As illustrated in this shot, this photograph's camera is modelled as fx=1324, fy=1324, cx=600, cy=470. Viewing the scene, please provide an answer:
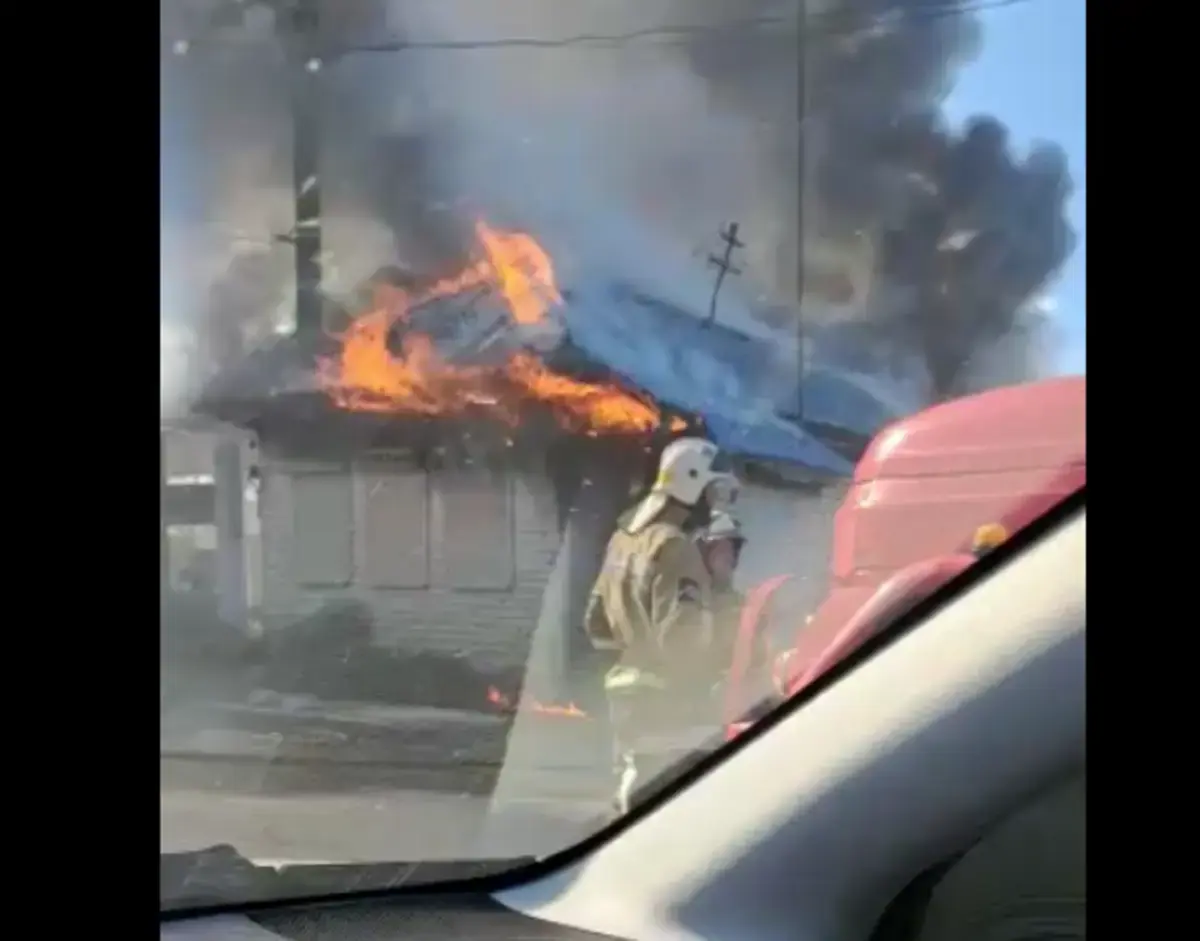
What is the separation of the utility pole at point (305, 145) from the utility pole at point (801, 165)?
527 millimetres

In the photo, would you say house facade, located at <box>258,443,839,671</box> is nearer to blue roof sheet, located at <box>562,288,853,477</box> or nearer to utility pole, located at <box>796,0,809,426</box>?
blue roof sheet, located at <box>562,288,853,477</box>

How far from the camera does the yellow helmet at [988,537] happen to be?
1214 millimetres

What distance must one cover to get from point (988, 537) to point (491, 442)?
1.76 feet

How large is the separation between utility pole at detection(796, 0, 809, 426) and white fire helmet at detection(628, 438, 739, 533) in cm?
12

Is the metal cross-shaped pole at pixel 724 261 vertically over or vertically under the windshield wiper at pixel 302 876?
over

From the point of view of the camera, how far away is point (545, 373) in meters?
1.47

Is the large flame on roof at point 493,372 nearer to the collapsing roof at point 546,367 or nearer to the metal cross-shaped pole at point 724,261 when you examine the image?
the collapsing roof at point 546,367

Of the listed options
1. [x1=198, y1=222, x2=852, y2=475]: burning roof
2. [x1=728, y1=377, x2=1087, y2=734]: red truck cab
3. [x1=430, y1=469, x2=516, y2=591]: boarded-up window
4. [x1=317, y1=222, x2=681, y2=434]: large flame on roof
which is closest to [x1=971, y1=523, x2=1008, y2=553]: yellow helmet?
[x1=728, y1=377, x2=1087, y2=734]: red truck cab

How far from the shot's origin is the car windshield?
55.0 inches

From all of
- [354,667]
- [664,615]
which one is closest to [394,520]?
[354,667]

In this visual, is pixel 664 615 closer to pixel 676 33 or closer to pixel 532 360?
pixel 532 360

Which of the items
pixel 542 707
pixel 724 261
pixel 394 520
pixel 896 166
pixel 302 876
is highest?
pixel 896 166

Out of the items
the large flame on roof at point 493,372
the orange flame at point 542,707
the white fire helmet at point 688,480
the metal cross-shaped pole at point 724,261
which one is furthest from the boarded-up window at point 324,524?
the metal cross-shaped pole at point 724,261
